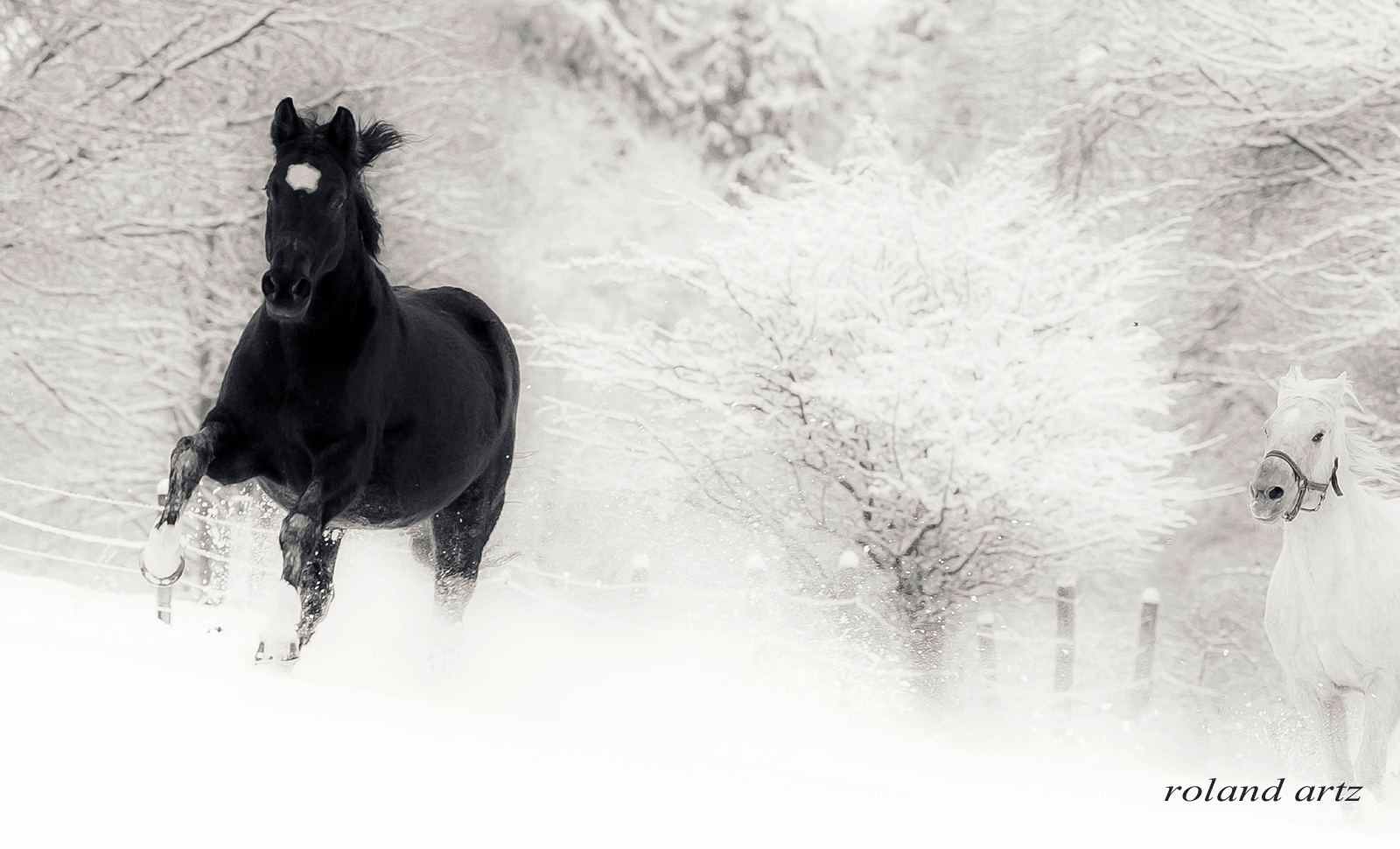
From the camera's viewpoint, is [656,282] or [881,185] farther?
[656,282]

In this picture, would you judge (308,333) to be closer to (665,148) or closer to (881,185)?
(881,185)

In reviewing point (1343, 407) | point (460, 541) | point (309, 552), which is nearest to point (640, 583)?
point (460, 541)

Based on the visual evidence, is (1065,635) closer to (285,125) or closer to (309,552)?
(309,552)

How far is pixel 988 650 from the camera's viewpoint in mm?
8102

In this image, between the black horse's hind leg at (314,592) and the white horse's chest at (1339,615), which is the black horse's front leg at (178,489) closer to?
the black horse's hind leg at (314,592)

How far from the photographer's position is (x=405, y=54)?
37.1 feet

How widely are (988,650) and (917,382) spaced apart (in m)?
1.94

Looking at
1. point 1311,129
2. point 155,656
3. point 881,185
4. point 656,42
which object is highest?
point 656,42

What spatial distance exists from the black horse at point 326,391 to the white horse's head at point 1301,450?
3.27 m

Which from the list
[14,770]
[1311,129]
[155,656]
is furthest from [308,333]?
[1311,129]

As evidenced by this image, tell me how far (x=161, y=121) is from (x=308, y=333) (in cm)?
740

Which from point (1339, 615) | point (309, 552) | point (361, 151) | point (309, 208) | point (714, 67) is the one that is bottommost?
point (309, 552)

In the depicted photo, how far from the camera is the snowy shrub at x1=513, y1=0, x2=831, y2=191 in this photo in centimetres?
1213

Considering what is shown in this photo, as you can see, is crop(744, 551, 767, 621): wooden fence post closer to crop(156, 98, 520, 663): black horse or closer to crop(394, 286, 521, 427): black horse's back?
crop(394, 286, 521, 427): black horse's back
